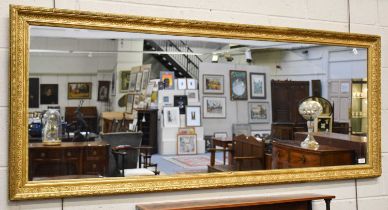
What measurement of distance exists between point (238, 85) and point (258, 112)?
21cm

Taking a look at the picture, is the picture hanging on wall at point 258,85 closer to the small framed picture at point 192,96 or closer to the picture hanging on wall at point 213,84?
the picture hanging on wall at point 213,84

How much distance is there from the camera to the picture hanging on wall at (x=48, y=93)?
7.57 ft

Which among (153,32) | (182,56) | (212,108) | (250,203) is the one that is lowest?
(250,203)

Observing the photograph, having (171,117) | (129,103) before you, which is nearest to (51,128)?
(129,103)

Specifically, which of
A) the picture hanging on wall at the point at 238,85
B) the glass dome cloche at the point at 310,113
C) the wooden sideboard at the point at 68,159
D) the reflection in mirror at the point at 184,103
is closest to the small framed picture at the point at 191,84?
the reflection in mirror at the point at 184,103

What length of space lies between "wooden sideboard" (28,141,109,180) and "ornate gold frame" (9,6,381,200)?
5 centimetres

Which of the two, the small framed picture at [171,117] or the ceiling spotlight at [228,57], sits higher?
the ceiling spotlight at [228,57]

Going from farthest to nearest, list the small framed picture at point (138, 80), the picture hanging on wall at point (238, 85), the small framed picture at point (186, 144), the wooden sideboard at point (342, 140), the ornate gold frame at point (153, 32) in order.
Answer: the wooden sideboard at point (342, 140) → the picture hanging on wall at point (238, 85) → the small framed picture at point (186, 144) → the small framed picture at point (138, 80) → the ornate gold frame at point (153, 32)

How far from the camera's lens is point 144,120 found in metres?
2.61

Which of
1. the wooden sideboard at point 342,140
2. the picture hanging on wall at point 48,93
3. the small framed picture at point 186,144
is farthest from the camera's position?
the wooden sideboard at point 342,140

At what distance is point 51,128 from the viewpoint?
240cm

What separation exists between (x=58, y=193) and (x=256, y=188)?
1166mm

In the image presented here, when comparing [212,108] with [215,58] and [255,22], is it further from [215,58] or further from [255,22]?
[255,22]

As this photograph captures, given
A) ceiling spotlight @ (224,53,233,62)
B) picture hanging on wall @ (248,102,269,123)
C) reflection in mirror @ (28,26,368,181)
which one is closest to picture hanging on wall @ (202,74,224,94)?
reflection in mirror @ (28,26,368,181)
